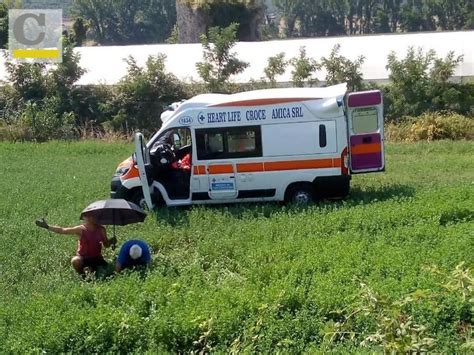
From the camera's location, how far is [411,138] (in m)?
25.8

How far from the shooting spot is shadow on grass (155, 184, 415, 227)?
14.3m

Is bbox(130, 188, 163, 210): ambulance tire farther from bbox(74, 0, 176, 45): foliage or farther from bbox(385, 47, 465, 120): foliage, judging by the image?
bbox(74, 0, 176, 45): foliage

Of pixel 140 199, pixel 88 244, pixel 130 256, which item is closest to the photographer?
pixel 130 256

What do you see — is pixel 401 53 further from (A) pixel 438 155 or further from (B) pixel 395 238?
(B) pixel 395 238

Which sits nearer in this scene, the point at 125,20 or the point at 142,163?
the point at 142,163

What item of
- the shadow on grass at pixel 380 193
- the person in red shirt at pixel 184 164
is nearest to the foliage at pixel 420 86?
the shadow on grass at pixel 380 193

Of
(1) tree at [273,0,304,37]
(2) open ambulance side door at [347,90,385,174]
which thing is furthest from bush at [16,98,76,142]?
(1) tree at [273,0,304,37]

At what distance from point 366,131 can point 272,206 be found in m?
2.50

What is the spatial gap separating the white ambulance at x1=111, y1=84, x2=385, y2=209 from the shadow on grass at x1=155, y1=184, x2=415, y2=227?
210 mm

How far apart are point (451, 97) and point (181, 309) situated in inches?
823

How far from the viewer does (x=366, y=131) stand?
15602 mm

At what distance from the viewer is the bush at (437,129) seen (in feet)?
84.0

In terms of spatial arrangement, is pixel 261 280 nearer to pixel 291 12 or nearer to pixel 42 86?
pixel 42 86

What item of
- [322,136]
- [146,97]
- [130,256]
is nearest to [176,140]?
[322,136]
